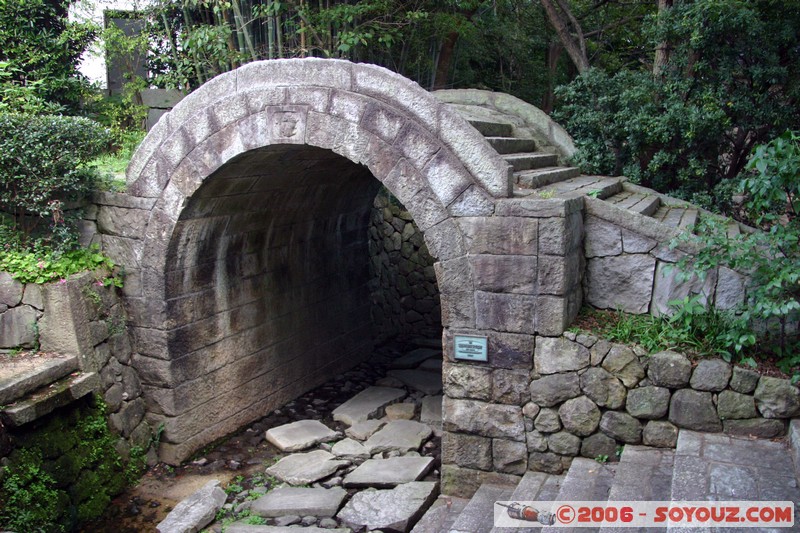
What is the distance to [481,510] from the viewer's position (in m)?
4.64

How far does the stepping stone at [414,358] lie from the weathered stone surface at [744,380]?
4926mm

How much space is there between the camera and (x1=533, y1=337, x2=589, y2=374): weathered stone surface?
469cm

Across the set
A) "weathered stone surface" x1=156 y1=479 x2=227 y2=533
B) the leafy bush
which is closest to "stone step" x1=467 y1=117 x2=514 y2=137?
the leafy bush

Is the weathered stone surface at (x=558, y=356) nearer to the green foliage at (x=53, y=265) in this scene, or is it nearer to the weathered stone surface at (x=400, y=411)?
the weathered stone surface at (x=400, y=411)

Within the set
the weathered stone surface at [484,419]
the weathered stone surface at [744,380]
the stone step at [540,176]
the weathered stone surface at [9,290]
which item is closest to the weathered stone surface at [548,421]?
the weathered stone surface at [484,419]

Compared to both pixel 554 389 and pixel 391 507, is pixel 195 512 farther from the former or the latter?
pixel 554 389

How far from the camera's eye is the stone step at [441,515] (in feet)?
15.7

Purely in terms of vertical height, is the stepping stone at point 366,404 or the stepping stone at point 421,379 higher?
the stepping stone at point 421,379

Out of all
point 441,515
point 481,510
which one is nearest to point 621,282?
point 481,510

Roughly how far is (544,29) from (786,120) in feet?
18.8

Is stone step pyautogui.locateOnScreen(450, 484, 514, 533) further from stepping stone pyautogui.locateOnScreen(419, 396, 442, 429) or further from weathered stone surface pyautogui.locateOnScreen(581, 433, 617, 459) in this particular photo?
stepping stone pyautogui.locateOnScreen(419, 396, 442, 429)

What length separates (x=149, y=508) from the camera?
5.69 m

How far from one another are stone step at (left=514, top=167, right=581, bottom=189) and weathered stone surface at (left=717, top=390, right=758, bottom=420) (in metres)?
2.13

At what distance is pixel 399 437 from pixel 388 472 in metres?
0.80
